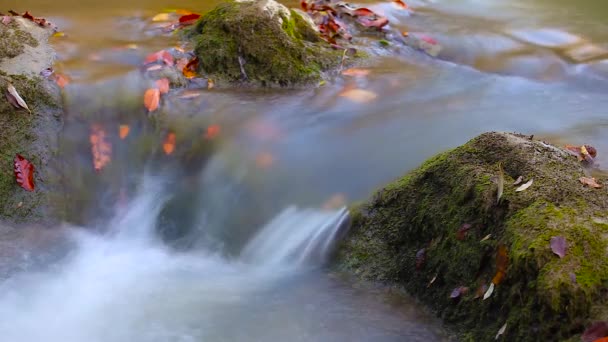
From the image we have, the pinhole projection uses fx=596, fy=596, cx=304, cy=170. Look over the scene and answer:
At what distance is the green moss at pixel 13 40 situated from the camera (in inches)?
203

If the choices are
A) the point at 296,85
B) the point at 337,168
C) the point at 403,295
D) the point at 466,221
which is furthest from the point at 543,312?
the point at 296,85

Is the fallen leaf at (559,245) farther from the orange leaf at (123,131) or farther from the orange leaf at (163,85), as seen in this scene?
the orange leaf at (163,85)

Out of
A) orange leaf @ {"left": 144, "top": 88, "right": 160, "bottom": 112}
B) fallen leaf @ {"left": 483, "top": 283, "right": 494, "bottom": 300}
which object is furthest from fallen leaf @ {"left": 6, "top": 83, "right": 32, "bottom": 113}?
fallen leaf @ {"left": 483, "top": 283, "right": 494, "bottom": 300}

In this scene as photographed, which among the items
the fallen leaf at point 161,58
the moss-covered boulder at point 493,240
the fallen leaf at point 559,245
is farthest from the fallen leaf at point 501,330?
the fallen leaf at point 161,58

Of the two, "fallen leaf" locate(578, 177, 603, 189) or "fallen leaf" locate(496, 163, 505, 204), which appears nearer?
"fallen leaf" locate(496, 163, 505, 204)

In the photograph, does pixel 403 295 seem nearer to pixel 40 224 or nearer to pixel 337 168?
pixel 337 168

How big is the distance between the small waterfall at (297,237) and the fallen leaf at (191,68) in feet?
6.15

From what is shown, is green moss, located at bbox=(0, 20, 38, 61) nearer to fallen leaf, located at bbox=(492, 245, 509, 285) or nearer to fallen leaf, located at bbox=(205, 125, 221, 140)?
fallen leaf, located at bbox=(205, 125, 221, 140)

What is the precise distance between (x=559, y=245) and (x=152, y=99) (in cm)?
359

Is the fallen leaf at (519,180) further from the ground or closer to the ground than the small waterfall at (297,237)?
further from the ground

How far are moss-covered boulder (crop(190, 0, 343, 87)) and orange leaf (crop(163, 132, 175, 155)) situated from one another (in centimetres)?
89

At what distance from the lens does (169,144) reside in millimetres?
4895

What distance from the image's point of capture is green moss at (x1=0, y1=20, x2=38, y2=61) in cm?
516

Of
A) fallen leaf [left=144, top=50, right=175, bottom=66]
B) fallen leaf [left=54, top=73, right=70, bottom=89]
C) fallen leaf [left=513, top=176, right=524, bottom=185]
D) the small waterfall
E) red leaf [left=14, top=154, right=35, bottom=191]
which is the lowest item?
the small waterfall
